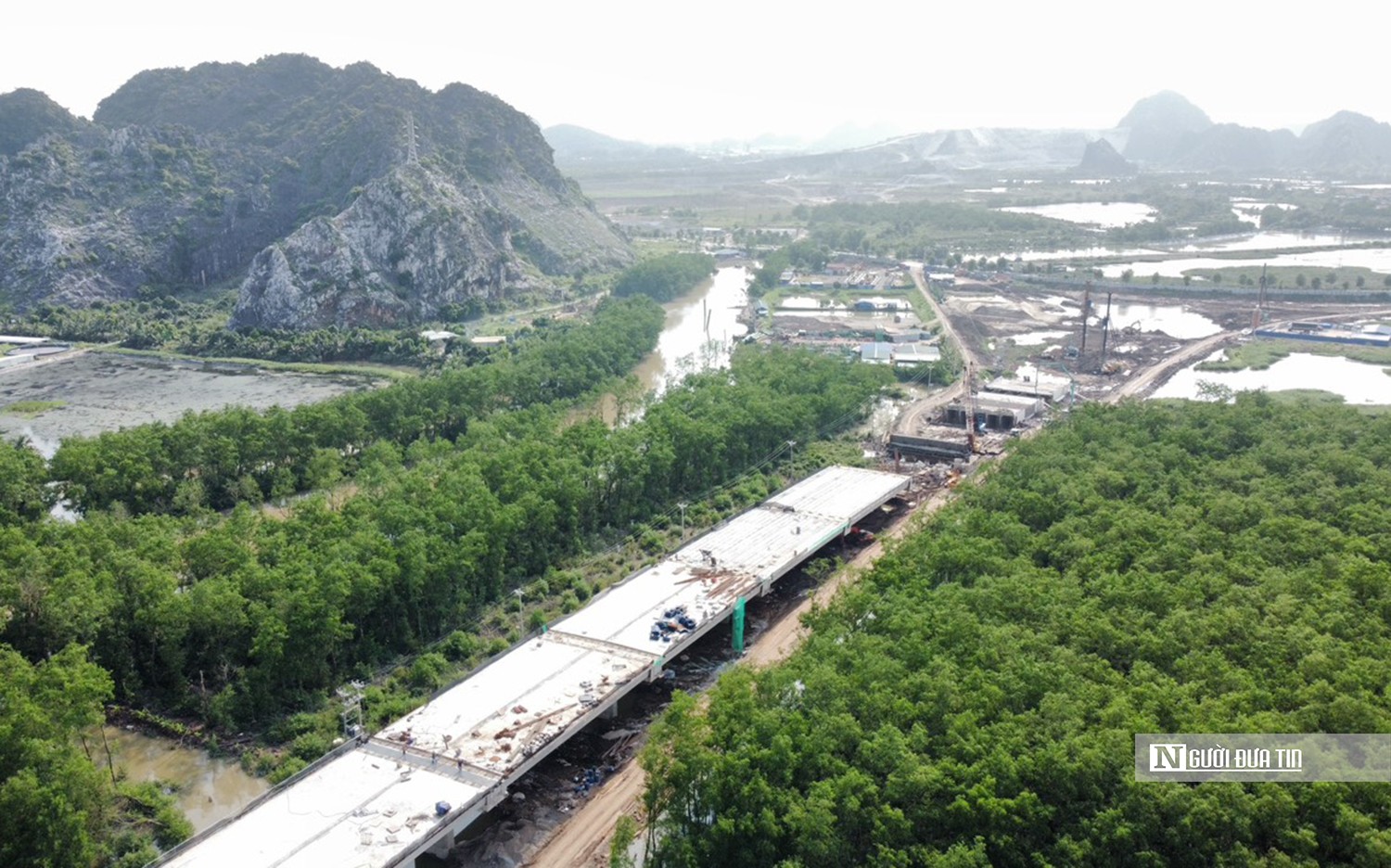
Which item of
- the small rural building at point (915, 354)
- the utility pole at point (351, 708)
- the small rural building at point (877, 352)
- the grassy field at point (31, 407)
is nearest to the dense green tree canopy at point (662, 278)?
the small rural building at point (877, 352)

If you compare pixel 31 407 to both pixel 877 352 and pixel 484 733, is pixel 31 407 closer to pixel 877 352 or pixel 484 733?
pixel 484 733

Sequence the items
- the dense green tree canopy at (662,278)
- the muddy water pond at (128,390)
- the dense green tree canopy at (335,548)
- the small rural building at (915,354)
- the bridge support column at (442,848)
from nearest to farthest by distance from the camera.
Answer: the bridge support column at (442,848)
the dense green tree canopy at (335,548)
the muddy water pond at (128,390)
the small rural building at (915,354)
the dense green tree canopy at (662,278)

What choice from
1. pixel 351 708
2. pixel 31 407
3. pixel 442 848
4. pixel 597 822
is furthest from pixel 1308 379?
pixel 31 407

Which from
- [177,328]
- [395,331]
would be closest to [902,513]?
[395,331]

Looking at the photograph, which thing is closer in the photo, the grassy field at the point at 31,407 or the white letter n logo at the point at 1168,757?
the white letter n logo at the point at 1168,757

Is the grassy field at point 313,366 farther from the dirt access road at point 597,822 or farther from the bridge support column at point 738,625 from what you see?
the dirt access road at point 597,822

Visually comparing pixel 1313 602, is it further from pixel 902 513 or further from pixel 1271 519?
pixel 902 513
